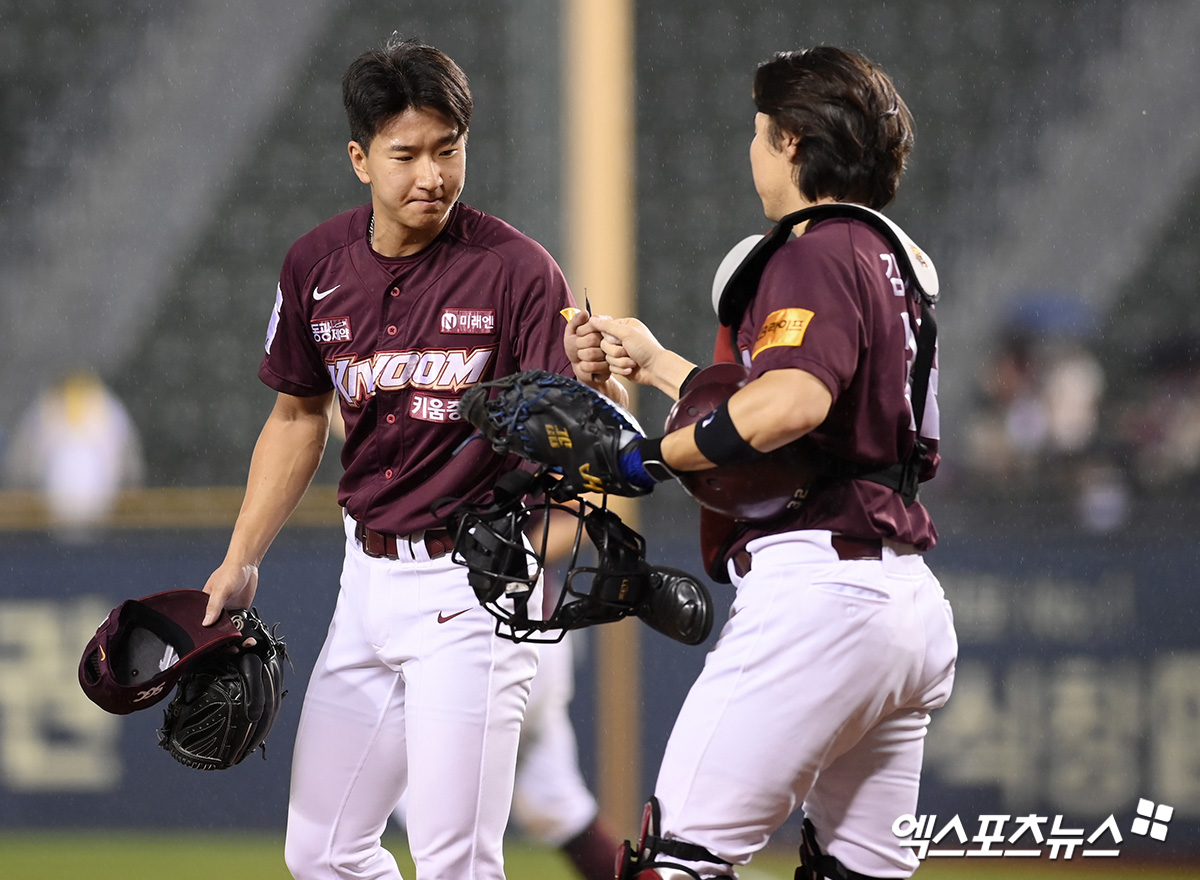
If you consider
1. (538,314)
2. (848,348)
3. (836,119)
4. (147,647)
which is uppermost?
(836,119)

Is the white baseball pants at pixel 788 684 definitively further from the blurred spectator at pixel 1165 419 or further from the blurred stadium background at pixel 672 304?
the blurred spectator at pixel 1165 419

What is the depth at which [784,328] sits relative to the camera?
2.38 meters

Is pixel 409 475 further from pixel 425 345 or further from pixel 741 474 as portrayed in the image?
pixel 741 474

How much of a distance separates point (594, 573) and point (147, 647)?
1.19 metres

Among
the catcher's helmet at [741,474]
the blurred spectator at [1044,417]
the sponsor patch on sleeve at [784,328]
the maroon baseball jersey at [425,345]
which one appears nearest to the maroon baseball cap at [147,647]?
the maroon baseball jersey at [425,345]

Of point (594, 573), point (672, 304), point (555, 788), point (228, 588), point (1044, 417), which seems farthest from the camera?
point (672, 304)

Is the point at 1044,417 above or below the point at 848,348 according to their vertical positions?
above

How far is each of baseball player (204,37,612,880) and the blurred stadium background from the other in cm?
299

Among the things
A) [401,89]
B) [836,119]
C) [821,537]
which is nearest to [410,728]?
[821,537]

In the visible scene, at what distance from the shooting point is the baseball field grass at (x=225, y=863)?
5.58 metres

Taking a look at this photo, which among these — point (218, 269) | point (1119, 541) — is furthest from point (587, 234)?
point (218, 269)

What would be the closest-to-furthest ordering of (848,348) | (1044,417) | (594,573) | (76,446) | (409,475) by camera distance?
(848,348), (594,573), (409,475), (1044,417), (76,446)

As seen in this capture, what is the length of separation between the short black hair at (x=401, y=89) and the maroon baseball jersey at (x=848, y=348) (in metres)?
0.84

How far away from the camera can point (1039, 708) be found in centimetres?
576
